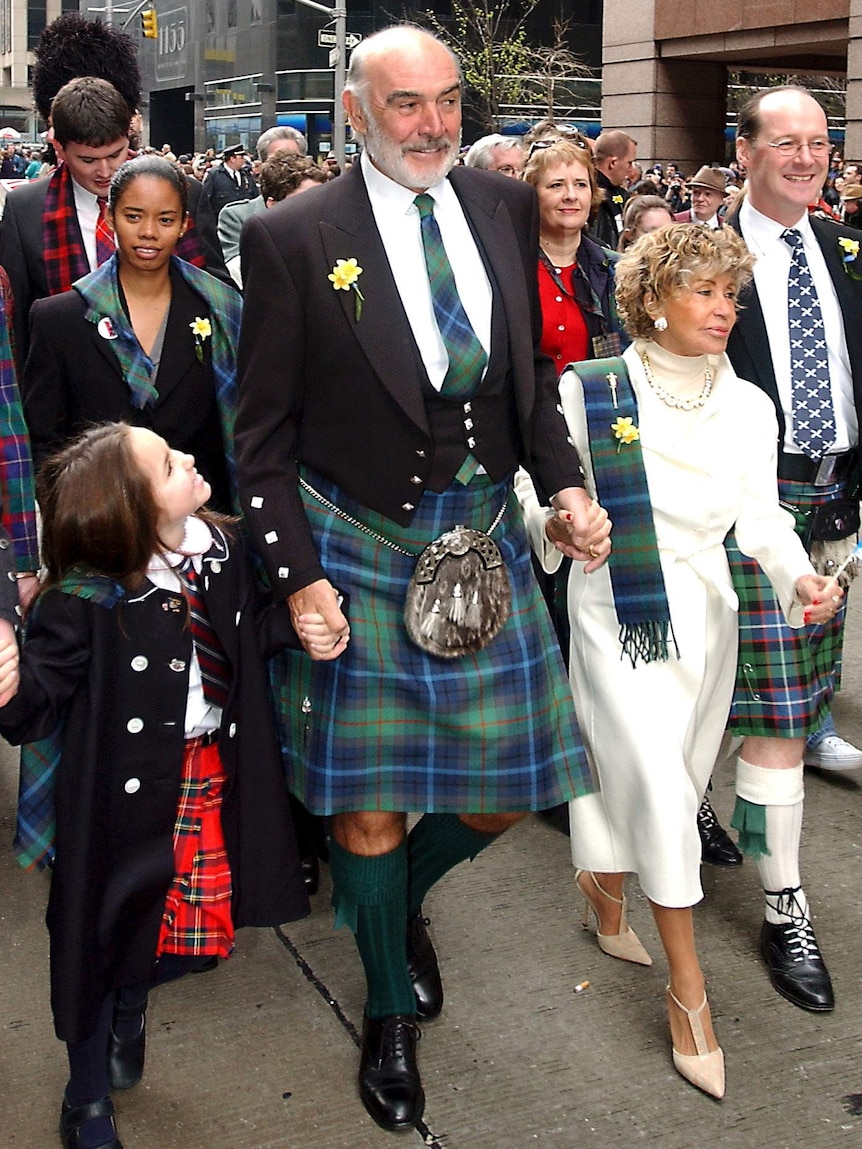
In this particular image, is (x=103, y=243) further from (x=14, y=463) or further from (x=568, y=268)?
(x=568, y=268)

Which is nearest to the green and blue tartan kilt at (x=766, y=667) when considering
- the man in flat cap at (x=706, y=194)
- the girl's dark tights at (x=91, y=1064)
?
the girl's dark tights at (x=91, y=1064)

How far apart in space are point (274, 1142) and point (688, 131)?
79.5 feet

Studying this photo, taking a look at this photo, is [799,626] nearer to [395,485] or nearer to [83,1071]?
[395,485]

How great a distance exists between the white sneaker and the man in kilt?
1.91 meters

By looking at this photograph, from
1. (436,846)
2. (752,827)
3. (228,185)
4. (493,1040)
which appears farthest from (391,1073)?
(228,185)

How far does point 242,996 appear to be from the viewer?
3451mm

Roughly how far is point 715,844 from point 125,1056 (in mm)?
1885

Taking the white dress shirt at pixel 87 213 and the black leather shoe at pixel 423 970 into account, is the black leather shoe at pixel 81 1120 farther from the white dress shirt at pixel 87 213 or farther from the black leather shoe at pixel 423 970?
the white dress shirt at pixel 87 213

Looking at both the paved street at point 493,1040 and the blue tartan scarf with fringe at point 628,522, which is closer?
the paved street at point 493,1040

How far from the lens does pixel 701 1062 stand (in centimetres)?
307

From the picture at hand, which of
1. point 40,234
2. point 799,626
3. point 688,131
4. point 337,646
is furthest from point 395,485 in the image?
point 688,131

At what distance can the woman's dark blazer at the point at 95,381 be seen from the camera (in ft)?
11.5

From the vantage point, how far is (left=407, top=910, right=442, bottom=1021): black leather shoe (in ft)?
11.0

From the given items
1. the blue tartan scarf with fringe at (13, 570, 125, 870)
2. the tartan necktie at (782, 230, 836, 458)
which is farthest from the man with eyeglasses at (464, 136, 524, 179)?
the blue tartan scarf with fringe at (13, 570, 125, 870)
